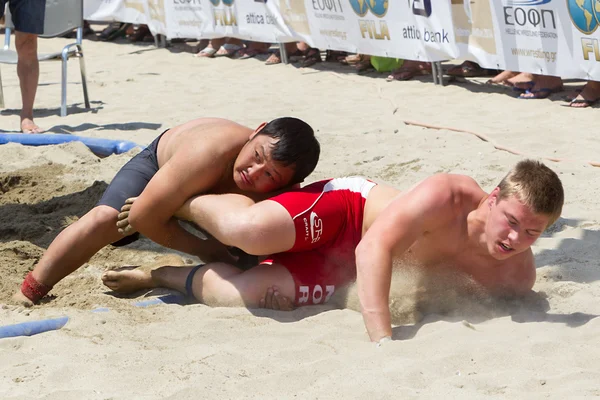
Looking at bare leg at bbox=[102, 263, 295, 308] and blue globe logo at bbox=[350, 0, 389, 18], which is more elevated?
blue globe logo at bbox=[350, 0, 389, 18]

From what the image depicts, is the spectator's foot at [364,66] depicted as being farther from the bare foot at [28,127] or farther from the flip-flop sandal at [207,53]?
the bare foot at [28,127]

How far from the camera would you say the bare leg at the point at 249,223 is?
3211 millimetres

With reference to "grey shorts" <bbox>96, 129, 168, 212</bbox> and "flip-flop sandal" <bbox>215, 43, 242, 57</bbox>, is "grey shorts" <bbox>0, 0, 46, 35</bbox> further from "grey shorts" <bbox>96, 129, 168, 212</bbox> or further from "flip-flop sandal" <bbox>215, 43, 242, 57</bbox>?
"flip-flop sandal" <bbox>215, 43, 242, 57</bbox>

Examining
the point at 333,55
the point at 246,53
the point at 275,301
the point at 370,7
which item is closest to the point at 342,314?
the point at 275,301

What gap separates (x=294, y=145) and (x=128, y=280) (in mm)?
986

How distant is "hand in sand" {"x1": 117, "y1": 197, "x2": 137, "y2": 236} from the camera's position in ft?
11.7

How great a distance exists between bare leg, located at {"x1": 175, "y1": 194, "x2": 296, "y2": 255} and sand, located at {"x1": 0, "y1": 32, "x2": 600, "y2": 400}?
288 millimetres

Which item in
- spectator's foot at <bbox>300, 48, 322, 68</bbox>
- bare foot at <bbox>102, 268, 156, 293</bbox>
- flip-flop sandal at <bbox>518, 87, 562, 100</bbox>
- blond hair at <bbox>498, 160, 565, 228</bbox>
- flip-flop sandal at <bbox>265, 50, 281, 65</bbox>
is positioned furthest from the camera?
flip-flop sandal at <bbox>265, 50, 281, 65</bbox>

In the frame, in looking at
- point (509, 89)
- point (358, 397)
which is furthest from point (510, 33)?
point (358, 397)

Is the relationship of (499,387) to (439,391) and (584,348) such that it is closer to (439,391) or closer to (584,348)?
(439,391)

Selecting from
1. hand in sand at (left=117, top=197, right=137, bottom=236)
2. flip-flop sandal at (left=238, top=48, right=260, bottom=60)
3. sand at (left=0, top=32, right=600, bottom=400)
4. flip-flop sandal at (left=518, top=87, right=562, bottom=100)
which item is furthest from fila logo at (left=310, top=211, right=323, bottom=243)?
flip-flop sandal at (left=238, top=48, right=260, bottom=60)

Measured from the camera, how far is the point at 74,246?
3.63 meters

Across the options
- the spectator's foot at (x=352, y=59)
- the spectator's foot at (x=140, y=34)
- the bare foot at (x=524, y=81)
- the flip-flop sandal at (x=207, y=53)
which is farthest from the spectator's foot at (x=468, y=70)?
the spectator's foot at (x=140, y=34)

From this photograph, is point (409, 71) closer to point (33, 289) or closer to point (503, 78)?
point (503, 78)
